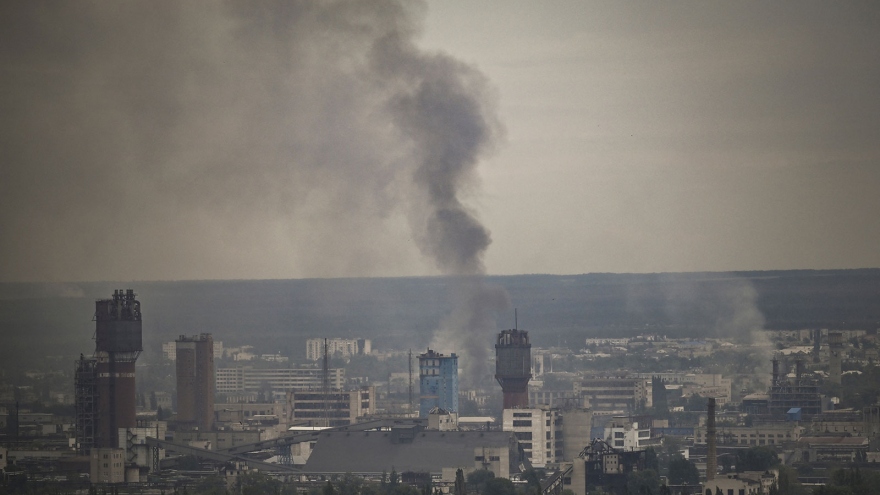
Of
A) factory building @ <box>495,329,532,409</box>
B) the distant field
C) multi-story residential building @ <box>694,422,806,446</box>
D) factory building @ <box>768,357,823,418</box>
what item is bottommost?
multi-story residential building @ <box>694,422,806,446</box>

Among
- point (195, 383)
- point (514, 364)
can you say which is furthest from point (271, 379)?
point (514, 364)

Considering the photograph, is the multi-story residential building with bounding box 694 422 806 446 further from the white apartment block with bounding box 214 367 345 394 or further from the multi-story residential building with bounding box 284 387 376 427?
the white apartment block with bounding box 214 367 345 394

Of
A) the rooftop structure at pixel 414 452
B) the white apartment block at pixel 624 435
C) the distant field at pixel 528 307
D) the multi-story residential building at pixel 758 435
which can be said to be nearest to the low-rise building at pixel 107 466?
the rooftop structure at pixel 414 452

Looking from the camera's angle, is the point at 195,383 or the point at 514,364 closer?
the point at 514,364

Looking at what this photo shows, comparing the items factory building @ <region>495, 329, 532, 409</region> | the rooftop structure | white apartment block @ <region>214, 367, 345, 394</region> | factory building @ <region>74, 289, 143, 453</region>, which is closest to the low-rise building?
factory building @ <region>74, 289, 143, 453</region>

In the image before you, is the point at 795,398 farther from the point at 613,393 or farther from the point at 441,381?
the point at 613,393

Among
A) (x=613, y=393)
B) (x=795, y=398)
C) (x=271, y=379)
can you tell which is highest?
(x=271, y=379)
